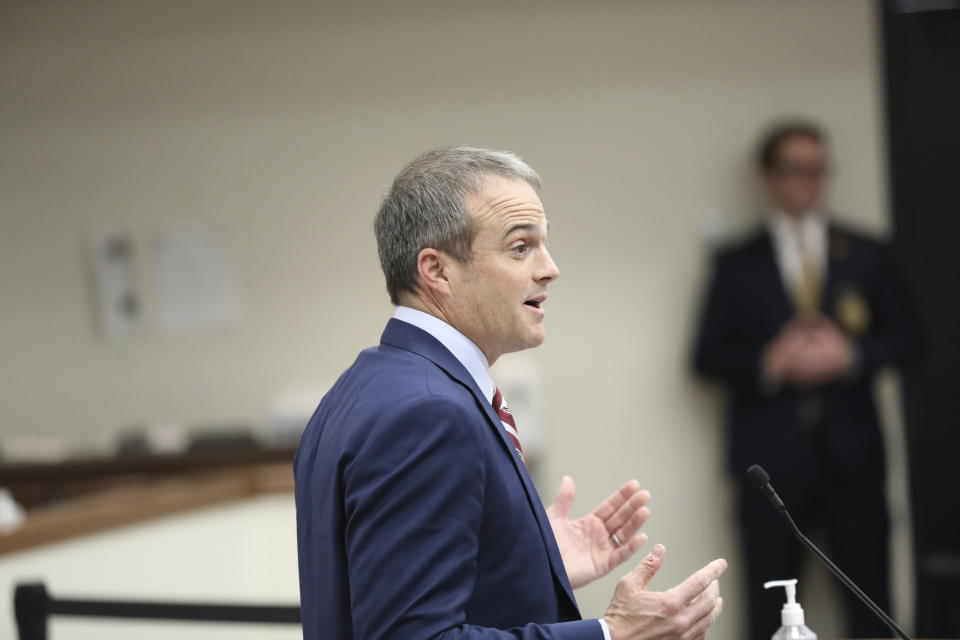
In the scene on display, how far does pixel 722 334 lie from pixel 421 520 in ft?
10.5

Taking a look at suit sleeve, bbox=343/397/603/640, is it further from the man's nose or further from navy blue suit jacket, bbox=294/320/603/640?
the man's nose

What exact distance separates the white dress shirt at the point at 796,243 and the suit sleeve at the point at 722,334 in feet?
0.58

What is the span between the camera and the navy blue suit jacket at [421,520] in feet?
4.51

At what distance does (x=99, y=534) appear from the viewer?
3.51 m

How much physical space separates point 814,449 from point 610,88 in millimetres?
1479

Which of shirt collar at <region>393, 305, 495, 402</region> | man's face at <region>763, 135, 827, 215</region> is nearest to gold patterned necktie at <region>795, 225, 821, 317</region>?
man's face at <region>763, 135, 827, 215</region>

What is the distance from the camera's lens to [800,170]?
14.3 feet

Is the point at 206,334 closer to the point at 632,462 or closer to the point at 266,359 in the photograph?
the point at 266,359

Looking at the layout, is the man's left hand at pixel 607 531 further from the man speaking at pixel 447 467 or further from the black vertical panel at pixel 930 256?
the black vertical panel at pixel 930 256

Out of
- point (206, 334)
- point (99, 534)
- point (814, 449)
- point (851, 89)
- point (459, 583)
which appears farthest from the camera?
point (206, 334)

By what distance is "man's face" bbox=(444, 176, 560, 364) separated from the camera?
5.24ft

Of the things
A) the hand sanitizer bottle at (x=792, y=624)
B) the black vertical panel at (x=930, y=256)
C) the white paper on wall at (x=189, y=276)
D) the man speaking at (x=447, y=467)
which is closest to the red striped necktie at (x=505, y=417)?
the man speaking at (x=447, y=467)

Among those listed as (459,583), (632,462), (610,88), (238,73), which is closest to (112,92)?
(238,73)

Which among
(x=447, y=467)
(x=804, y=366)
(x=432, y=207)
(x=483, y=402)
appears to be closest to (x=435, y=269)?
(x=432, y=207)
